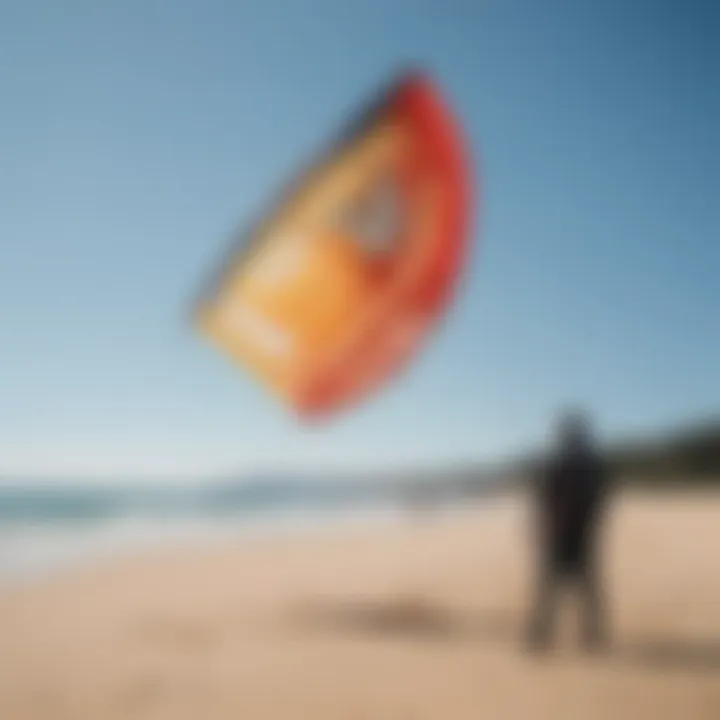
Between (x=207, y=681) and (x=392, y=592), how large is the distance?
0.85 feet

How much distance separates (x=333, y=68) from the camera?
5.49ft

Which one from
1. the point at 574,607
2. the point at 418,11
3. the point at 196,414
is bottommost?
the point at 574,607

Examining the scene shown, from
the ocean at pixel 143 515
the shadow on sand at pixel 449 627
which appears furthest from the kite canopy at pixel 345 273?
the shadow on sand at pixel 449 627

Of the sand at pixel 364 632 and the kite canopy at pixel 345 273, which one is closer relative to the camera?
the sand at pixel 364 632

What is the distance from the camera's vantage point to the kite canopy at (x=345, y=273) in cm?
161

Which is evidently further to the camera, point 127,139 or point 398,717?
point 127,139

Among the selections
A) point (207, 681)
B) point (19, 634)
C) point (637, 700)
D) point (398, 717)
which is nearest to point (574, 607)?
point (637, 700)

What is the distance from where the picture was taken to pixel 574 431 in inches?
63.9

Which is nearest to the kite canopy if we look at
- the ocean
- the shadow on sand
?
the ocean

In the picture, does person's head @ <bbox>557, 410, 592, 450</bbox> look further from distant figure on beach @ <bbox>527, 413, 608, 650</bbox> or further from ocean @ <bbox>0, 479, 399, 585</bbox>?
ocean @ <bbox>0, 479, 399, 585</bbox>

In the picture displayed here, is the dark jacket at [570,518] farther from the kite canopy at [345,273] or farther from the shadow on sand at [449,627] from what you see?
the kite canopy at [345,273]

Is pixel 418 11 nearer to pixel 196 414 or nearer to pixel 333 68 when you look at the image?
pixel 333 68

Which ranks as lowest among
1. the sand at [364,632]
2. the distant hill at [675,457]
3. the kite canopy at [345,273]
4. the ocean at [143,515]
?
the sand at [364,632]

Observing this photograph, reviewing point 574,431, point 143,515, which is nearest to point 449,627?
point 574,431
